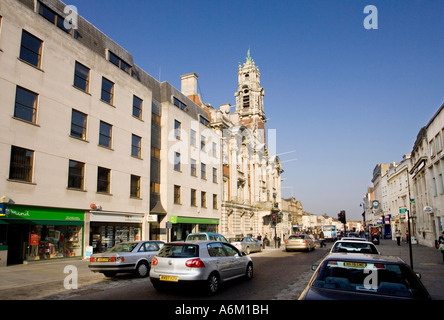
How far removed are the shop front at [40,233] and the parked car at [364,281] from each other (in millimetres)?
16085

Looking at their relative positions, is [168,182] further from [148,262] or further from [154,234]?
[148,262]

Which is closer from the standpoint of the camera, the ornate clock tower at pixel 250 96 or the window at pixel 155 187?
the window at pixel 155 187

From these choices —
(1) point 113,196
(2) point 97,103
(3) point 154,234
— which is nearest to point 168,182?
(3) point 154,234

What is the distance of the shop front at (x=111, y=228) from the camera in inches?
845

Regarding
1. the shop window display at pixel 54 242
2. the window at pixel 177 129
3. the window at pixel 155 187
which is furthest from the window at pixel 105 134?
the window at pixel 177 129

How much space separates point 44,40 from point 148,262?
14706mm

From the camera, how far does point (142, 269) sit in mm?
12898

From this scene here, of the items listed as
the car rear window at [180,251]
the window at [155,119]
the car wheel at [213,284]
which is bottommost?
the car wheel at [213,284]

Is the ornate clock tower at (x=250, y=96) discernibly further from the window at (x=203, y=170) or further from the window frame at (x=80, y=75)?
the window frame at (x=80, y=75)

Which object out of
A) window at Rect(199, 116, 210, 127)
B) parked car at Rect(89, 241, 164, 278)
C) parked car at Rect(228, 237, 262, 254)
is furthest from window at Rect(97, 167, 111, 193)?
window at Rect(199, 116, 210, 127)

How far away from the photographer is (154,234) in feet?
94.0

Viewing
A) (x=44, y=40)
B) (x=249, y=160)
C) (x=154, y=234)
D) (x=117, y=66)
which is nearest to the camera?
(x=44, y=40)

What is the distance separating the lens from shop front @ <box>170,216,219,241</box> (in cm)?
3062

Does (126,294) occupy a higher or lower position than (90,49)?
lower
